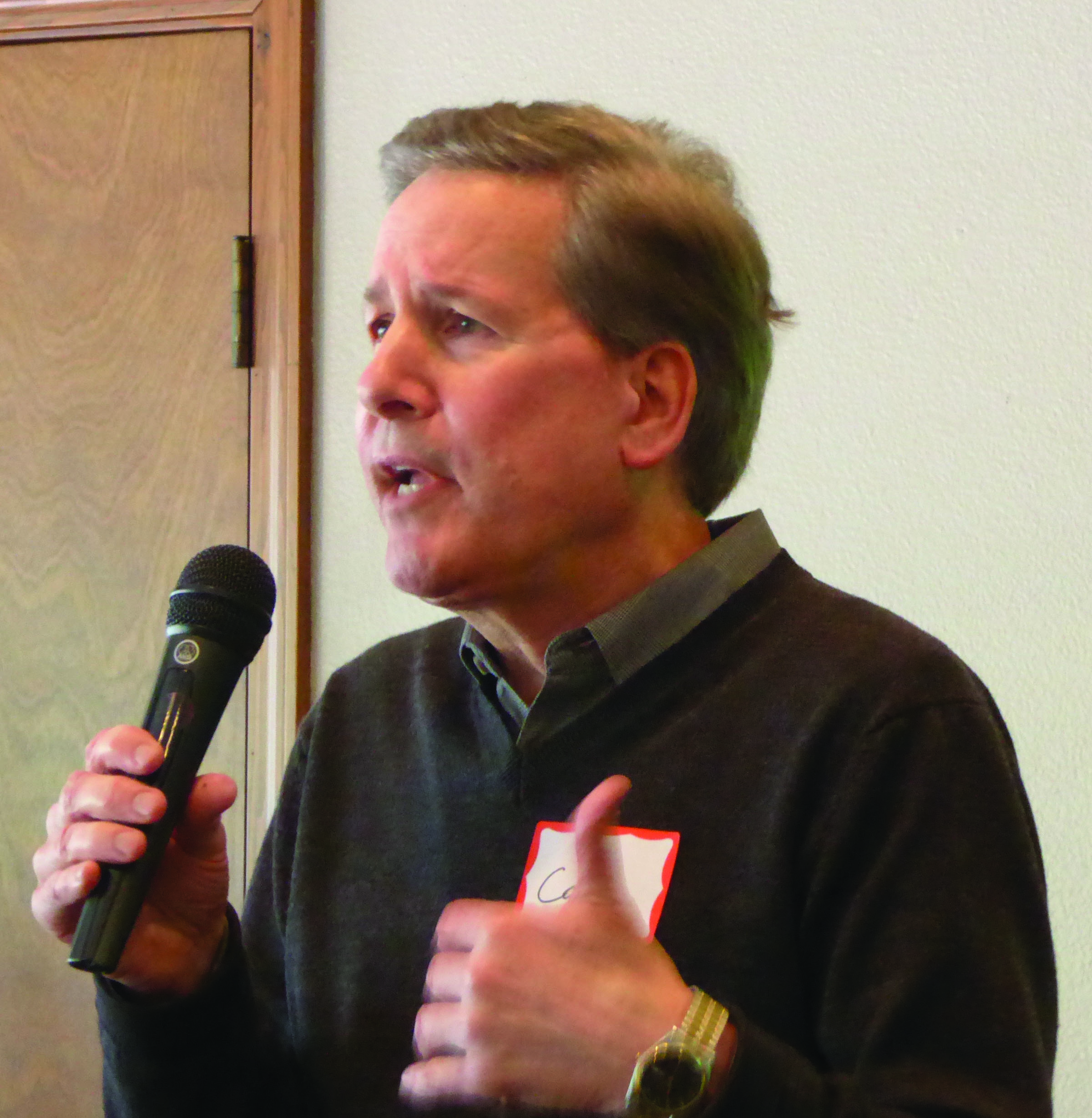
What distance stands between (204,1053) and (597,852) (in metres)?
0.48

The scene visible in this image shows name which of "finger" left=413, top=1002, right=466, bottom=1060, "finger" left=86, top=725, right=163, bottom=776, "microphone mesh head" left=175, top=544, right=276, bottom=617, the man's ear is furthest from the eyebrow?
"finger" left=413, top=1002, right=466, bottom=1060

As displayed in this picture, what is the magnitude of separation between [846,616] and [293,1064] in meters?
0.59

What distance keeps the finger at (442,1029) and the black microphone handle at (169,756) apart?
191 mm

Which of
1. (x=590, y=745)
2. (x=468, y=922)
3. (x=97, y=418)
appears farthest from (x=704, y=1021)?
(x=97, y=418)

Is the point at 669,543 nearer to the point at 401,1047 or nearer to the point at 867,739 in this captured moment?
the point at 867,739

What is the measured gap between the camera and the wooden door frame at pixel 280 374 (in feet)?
5.76

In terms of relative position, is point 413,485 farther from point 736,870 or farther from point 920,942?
point 920,942

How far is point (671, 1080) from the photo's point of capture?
2.24 ft

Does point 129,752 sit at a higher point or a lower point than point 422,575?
lower

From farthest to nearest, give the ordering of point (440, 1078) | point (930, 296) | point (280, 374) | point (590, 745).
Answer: point (280, 374)
point (930, 296)
point (590, 745)
point (440, 1078)

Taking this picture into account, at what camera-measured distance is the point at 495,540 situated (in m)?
0.98

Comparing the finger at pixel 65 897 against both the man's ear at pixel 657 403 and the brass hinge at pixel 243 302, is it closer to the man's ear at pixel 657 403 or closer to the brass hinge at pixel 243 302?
the man's ear at pixel 657 403

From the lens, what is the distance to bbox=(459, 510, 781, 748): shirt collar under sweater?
3.30 ft

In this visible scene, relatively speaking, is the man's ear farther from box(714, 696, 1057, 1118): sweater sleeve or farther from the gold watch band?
the gold watch band
